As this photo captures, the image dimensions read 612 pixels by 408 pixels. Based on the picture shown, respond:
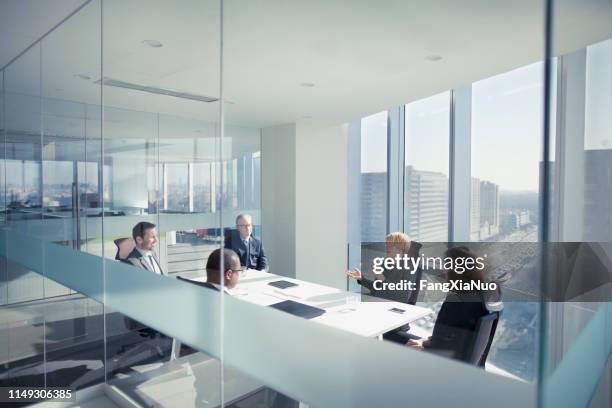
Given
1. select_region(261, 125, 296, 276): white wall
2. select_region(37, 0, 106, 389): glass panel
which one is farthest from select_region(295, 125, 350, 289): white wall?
select_region(37, 0, 106, 389): glass panel

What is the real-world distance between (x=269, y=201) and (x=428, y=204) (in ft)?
8.19

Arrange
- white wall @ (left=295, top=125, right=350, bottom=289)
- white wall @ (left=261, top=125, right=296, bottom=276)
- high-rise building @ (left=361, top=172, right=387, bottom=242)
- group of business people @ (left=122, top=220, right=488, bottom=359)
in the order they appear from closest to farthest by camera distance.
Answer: group of business people @ (left=122, top=220, right=488, bottom=359), high-rise building @ (left=361, top=172, right=387, bottom=242), white wall @ (left=261, top=125, right=296, bottom=276), white wall @ (left=295, top=125, right=350, bottom=289)

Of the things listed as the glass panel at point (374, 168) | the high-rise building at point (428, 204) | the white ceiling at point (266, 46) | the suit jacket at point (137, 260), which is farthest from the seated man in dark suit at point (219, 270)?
the glass panel at point (374, 168)

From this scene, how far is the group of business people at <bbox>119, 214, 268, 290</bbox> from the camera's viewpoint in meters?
2.07

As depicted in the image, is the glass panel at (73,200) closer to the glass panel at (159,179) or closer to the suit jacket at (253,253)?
the glass panel at (159,179)

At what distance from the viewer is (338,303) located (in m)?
2.64

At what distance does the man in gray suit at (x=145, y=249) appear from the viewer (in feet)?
8.12

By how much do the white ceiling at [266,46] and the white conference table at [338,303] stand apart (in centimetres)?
127

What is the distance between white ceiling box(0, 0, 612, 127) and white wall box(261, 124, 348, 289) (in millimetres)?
1886

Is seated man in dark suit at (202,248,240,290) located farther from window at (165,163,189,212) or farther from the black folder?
window at (165,163,189,212)

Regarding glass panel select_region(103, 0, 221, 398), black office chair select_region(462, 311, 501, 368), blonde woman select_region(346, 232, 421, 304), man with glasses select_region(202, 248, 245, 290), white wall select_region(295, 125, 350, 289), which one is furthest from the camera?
white wall select_region(295, 125, 350, 289)

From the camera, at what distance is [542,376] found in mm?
782

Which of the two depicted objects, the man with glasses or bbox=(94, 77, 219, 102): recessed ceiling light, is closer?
the man with glasses

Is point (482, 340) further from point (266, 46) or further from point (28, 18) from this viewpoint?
point (28, 18)
